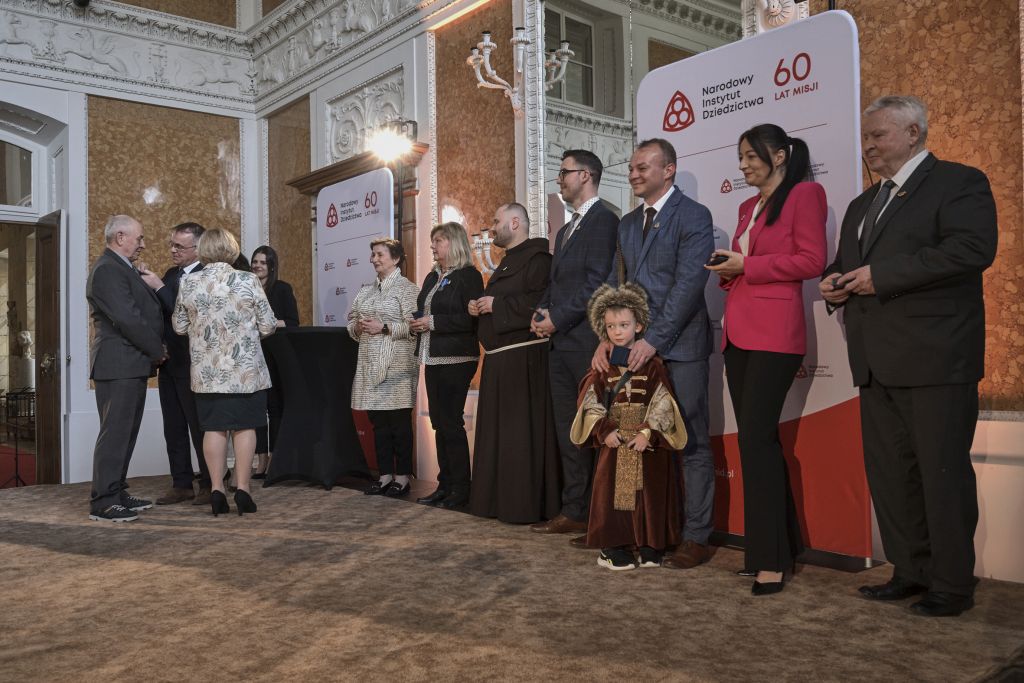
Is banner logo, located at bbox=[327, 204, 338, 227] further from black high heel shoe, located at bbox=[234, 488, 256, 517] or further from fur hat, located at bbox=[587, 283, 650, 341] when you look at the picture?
fur hat, located at bbox=[587, 283, 650, 341]

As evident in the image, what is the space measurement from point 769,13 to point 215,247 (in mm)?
2759

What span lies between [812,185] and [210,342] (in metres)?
2.82

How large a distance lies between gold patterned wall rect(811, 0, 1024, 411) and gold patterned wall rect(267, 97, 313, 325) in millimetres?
5272

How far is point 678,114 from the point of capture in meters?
3.66

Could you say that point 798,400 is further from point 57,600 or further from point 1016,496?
point 57,600

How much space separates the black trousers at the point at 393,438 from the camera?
4.78 m

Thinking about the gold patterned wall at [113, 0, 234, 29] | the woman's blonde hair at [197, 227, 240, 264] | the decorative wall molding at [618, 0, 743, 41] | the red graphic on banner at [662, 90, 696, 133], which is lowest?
the woman's blonde hair at [197, 227, 240, 264]

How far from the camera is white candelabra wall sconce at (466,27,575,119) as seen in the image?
4895mm

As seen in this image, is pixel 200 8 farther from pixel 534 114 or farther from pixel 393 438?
pixel 393 438

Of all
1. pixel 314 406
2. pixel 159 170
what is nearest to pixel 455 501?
pixel 314 406

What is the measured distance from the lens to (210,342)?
414cm

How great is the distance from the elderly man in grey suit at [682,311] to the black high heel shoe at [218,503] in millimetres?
2123

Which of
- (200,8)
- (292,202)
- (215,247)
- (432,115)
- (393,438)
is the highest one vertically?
(200,8)

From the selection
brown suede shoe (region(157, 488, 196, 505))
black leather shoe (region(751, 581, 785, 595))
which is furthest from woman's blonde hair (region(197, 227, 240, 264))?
black leather shoe (region(751, 581, 785, 595))
